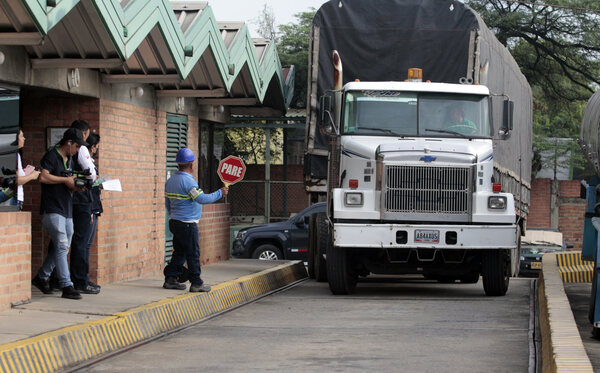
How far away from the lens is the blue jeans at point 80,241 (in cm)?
1227

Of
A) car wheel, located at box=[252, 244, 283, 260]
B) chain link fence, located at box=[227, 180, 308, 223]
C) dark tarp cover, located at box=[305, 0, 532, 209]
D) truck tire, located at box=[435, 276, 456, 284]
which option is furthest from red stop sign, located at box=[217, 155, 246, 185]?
chain link fence, located at box=[227, 180, 308, 223]

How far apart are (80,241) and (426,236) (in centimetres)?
486

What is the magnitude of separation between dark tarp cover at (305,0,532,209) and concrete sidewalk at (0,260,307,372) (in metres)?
3.57

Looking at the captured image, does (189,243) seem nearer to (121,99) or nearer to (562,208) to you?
(121,99)

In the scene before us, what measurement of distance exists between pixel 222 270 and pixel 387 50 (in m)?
4.62

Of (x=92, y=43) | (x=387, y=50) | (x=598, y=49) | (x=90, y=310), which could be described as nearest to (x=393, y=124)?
(x=387, y=50)

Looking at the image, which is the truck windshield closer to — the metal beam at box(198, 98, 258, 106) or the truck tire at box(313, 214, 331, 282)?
the truck tire at box(313, 214, 331, 282)

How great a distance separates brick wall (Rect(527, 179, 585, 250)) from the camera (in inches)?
1523

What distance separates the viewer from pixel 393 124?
15.4 meters

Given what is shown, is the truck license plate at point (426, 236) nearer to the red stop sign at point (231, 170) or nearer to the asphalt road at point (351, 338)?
the asphalt road at point (351, 338)

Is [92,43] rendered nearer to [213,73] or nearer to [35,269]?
[35,269]

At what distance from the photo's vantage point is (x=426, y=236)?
14461 millimetres

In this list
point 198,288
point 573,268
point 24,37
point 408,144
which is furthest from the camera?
point 573,268

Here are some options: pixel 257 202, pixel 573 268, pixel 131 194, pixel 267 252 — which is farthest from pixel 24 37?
pixel 257 202
